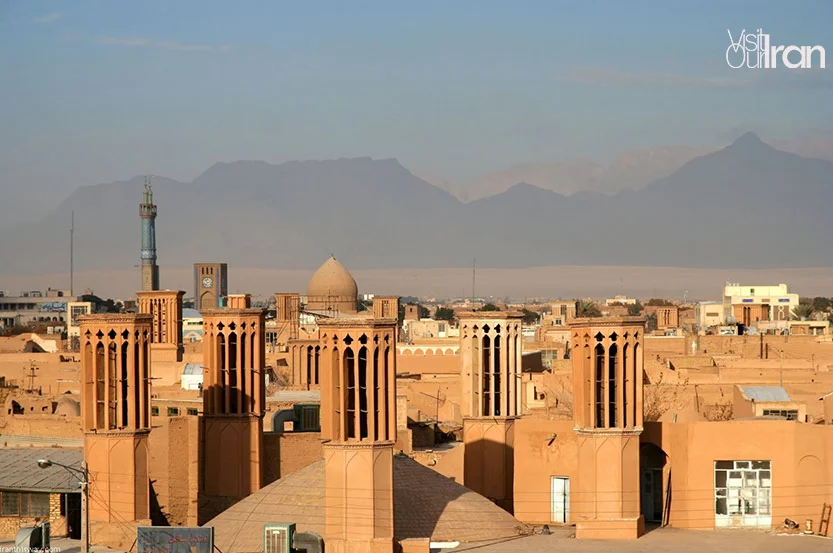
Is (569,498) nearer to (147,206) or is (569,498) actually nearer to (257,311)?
(257,311)

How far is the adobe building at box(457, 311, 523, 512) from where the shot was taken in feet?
103

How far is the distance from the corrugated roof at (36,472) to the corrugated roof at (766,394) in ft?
50.1

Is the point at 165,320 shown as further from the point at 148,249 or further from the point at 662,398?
the point at 148,249

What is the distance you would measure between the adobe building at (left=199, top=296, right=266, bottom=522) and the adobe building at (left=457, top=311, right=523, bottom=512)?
13.5ft

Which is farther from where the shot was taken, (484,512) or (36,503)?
(36,503)

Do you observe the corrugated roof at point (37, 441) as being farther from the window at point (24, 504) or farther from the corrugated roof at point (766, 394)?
the corrugated roof at point (766, 394)

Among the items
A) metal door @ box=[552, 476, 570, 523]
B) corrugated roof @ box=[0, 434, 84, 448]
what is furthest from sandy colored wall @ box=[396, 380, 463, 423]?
metal door @ box=[552, 476, 570, 523]

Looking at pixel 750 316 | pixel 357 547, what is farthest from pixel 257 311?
pixel 750 316

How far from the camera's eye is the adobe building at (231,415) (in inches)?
1296

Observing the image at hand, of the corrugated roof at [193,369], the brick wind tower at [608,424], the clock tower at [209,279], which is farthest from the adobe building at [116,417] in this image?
the clock tower at [209,279]

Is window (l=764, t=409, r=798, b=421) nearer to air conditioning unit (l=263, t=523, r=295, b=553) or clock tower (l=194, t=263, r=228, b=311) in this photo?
air conditioning unit (l=263, t=523, r=295, b=553)

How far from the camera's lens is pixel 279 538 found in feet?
85.9

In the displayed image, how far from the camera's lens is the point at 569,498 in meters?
30.0

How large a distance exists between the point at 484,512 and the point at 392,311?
136 ft
